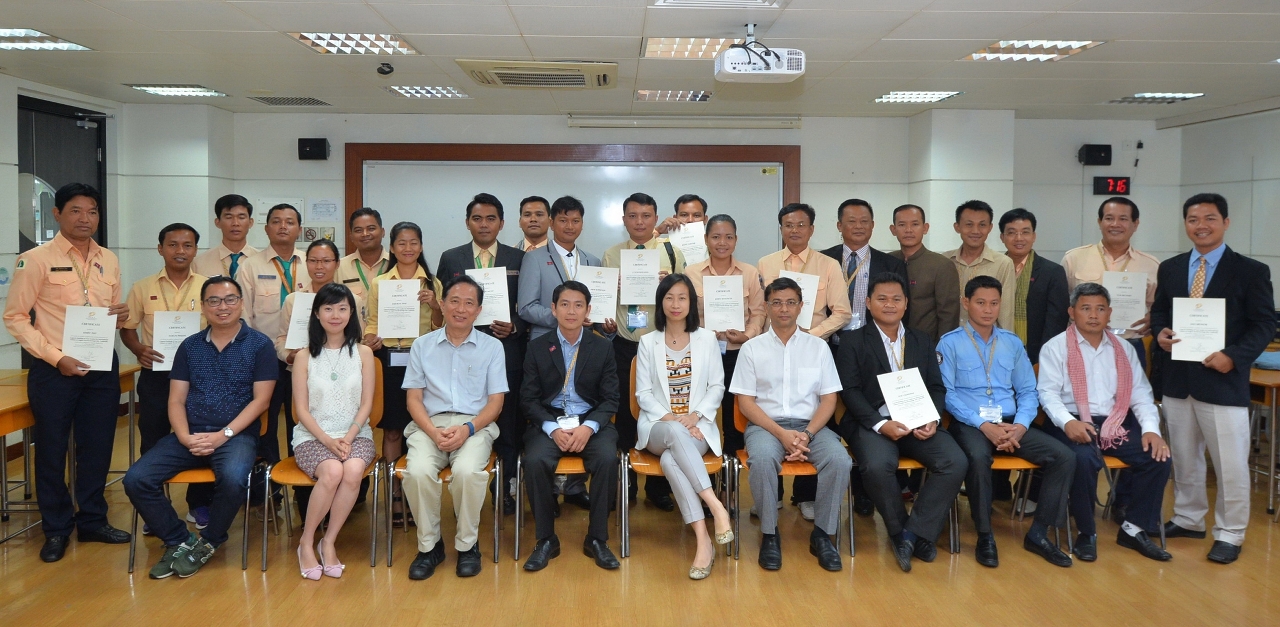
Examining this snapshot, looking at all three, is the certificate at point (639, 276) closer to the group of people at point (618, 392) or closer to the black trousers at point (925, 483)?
the group of people at point (618, 392)

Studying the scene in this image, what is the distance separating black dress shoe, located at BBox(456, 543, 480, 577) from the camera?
3.62 metres

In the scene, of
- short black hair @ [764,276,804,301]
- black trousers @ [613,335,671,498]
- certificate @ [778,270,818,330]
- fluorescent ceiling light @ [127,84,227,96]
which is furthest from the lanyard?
fluorescent ceiling light @ [127,84,227,96]

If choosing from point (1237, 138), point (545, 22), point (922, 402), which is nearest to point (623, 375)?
point (922, 402)

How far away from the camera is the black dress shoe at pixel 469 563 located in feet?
11.9

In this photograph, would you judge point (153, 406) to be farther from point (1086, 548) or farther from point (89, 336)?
point (1086, 548)

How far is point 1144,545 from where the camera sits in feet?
12.7

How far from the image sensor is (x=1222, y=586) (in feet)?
11.6

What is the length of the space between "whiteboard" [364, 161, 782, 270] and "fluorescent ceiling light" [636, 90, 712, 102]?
3.32ft

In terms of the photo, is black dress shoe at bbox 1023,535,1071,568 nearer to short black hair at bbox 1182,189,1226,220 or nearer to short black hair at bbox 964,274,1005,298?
short black hair at bbox 964,274,1005,298

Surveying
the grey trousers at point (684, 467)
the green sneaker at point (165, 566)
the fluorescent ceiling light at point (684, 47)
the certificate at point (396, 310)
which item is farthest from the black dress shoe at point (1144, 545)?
the green sneaker at point (165, 566)

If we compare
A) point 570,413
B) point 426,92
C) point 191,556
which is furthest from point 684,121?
point 191,556

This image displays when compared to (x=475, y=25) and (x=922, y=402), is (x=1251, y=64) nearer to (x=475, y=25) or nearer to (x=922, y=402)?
(x=922, y=402)

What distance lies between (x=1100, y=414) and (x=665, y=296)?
226 centimetres

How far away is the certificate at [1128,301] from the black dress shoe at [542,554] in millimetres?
3178
